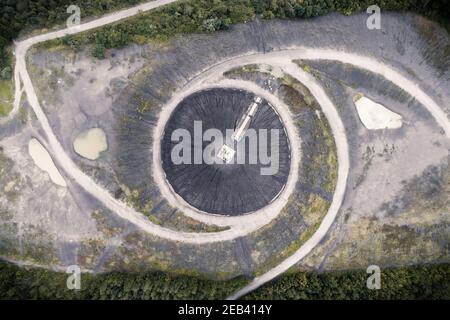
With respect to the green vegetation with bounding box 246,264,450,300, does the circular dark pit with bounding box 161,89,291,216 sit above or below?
above

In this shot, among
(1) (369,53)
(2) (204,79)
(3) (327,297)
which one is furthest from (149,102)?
(3) (327,297)

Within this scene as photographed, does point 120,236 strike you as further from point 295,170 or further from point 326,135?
point 326,135

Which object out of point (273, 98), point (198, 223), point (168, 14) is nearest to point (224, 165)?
point (198, 223)

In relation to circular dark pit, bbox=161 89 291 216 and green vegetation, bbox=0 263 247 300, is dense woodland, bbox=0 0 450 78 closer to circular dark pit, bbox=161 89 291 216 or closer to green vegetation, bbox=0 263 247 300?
circular dark pit, bbox=161 89 291 216

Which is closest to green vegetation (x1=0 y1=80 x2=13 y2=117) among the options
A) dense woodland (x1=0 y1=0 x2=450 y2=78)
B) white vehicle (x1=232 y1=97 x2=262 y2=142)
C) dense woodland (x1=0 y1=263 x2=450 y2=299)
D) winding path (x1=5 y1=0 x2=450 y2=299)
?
winding path (x1=5 y1=0 x2=450 y2=299)

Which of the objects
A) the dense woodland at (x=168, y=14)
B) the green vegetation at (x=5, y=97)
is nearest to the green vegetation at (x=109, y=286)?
the green vegetation at (x=5, y=97)

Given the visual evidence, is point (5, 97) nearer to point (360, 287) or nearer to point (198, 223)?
point (198, 223)

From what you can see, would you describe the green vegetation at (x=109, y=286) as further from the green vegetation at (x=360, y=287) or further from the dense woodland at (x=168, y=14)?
the dense woodland at (x=168, y=14)
